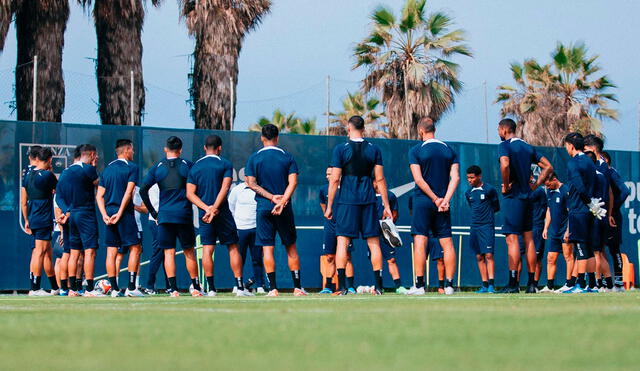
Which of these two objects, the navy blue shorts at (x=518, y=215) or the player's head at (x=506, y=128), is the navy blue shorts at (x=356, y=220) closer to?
the navy blue shorts at (x=518, y=215)

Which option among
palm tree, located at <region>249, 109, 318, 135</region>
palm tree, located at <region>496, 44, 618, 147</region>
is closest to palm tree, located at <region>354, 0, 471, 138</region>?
palm tree, located at <region>496, 44, 618, 147</region>

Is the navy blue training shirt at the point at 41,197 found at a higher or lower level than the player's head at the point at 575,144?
lower

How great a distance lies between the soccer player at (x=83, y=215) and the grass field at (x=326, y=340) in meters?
5.98

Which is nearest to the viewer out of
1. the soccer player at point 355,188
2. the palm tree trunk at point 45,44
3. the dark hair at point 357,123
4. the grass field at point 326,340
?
the grass field at point 326,340

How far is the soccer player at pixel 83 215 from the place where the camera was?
1238cm

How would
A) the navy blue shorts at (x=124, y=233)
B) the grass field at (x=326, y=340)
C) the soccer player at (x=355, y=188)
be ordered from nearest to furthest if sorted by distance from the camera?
1. the grass field at (x=326, y=340)
2. the soccer player at (x=355, y=188)
3. the navy blue shorts at (x=124, y=233)

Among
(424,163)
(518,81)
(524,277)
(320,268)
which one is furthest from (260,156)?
(518,81)

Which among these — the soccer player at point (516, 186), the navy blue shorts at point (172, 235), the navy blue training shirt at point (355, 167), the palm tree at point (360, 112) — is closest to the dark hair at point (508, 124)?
the soccer player at point (516, 186)

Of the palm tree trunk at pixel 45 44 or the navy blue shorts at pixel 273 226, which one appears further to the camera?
A: the palm tree trunk at pixel 45 44

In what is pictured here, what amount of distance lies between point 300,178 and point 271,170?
5996 millimetres

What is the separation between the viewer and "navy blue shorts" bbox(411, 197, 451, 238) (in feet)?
36.4

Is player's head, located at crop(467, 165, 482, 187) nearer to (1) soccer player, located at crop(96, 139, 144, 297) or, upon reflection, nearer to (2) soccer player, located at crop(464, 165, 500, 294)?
(2) soccer player, located at crop(464, 165, 500, 294)

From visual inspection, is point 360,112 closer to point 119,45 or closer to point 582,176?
point 119,45

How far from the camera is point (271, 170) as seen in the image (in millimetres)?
11148
